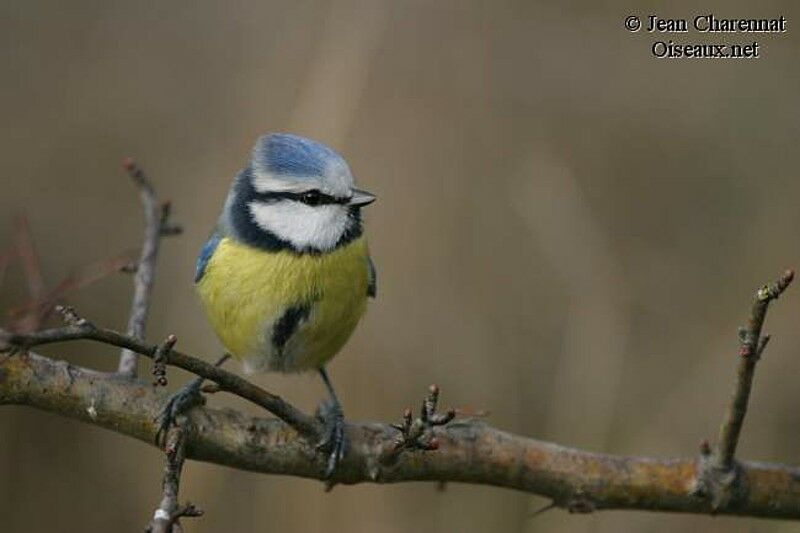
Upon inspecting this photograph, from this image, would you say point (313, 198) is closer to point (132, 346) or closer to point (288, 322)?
point (288, 322)

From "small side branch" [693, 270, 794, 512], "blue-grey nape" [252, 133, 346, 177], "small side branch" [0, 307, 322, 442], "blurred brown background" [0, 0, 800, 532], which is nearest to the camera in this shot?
"small side branch" [0, 307, 322, 442]

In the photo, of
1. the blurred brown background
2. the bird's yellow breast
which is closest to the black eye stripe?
the bird's yellow breast

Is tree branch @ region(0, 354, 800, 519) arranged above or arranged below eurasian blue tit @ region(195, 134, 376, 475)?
below

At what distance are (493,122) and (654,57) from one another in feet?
2.59

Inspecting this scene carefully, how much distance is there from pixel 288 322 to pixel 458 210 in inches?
80.3

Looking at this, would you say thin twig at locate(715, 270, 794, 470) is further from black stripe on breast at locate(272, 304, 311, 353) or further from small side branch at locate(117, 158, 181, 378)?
small side branch at locate(117, 158, 181, 378)

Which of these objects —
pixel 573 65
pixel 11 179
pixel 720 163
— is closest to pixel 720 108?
pixel 720 163

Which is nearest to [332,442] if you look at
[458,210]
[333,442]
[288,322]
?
[333,442]

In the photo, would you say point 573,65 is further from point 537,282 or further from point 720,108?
point 537,282

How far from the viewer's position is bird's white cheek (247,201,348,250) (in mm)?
2598

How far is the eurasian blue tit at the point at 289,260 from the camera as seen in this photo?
101 inches

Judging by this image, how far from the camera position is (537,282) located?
459 centimetres

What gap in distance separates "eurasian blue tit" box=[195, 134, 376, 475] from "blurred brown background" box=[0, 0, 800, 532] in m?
1.33

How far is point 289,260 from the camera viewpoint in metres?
2.58
